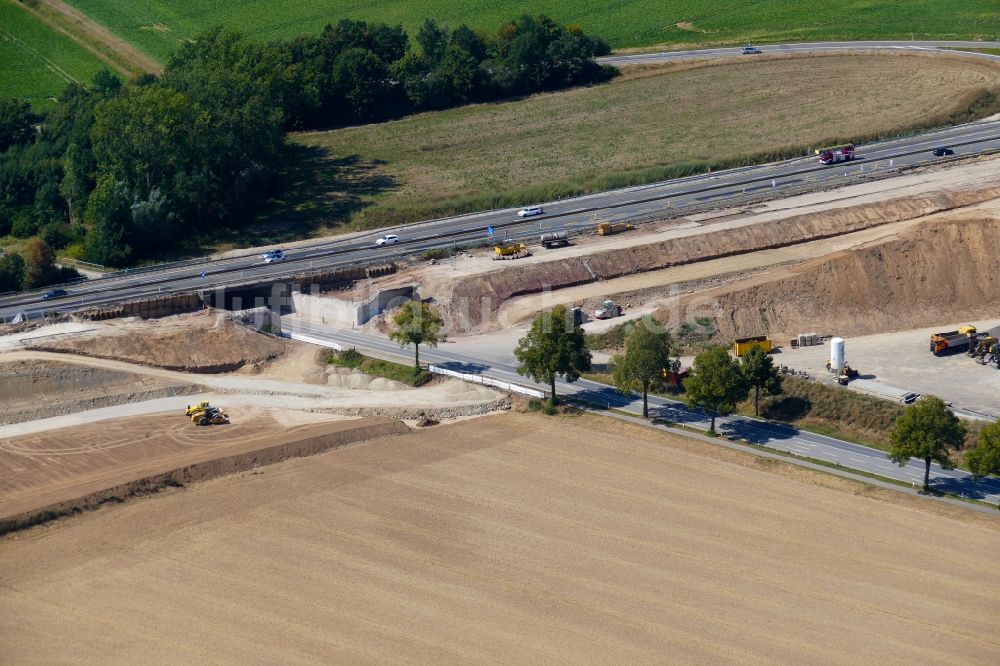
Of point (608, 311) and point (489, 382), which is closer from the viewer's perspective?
point (489, 382)

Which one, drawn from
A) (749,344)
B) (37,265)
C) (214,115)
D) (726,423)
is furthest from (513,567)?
(214,115)

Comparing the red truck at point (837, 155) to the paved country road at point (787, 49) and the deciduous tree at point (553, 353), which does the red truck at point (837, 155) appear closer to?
the paved country road at point (787, 49)

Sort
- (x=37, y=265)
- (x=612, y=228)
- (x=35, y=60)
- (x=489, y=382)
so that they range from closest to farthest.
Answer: (x=489, y=382) < (x=37, y=265) < (x=612, y=228) < (x=35, y=60)

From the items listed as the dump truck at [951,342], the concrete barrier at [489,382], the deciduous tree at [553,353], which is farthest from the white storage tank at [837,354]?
the concrete barrier at [489,382]

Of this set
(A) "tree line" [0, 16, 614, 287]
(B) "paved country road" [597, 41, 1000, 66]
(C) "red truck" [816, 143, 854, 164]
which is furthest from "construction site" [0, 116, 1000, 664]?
(B) "paved country road" [597, 41, 1000, 66]

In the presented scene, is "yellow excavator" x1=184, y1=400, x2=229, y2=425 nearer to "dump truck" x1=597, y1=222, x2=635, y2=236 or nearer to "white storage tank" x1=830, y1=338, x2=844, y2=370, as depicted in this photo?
"dump truck" x1=597, y1=222, x2=635, y2=236

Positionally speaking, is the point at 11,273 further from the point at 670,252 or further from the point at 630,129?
the point at 630,129
